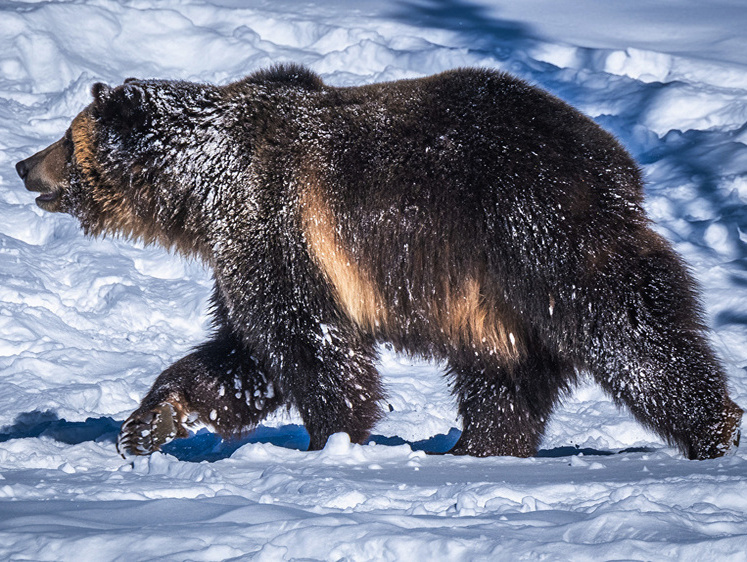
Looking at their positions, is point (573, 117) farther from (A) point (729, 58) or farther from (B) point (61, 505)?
(A) point (729, 58)

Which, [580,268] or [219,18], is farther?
[219,18]

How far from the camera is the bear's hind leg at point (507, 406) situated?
162 inches

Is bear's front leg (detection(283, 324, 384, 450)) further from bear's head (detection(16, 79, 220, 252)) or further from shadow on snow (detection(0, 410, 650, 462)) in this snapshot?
bear's head (detection(16, 79, 220, 252))

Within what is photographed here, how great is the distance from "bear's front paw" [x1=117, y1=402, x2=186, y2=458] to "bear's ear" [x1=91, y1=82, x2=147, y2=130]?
1425 millimetres

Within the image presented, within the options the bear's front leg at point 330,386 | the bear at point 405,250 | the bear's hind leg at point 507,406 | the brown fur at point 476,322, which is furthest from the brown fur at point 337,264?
the bear's hind leg at point 507,406

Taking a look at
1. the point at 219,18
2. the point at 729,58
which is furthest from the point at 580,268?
the point at 219,18

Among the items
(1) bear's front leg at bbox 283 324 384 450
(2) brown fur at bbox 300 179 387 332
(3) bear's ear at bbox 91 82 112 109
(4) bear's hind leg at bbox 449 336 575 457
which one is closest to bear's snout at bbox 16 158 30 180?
(3) bear's ear at bbox 91 82 112 109

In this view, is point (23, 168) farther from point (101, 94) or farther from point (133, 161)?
point (133, 161)

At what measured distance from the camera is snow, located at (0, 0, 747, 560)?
2.14 meters

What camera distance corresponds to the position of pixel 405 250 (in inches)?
147

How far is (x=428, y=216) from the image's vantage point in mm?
3635

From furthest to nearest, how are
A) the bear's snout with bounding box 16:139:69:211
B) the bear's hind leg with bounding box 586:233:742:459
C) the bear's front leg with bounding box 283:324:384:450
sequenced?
the bear's snout with bounding box 16:139:69:211 → the bear's front leg with bounding box 283:324:384:450 → the bear's hind leg with bounding box 586:233:742:459

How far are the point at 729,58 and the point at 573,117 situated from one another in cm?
864

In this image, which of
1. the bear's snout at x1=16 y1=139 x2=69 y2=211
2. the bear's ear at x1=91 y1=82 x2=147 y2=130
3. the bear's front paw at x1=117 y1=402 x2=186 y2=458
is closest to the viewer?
the bear's front paw at x1=117 y1=402 x2=186 y2=458
